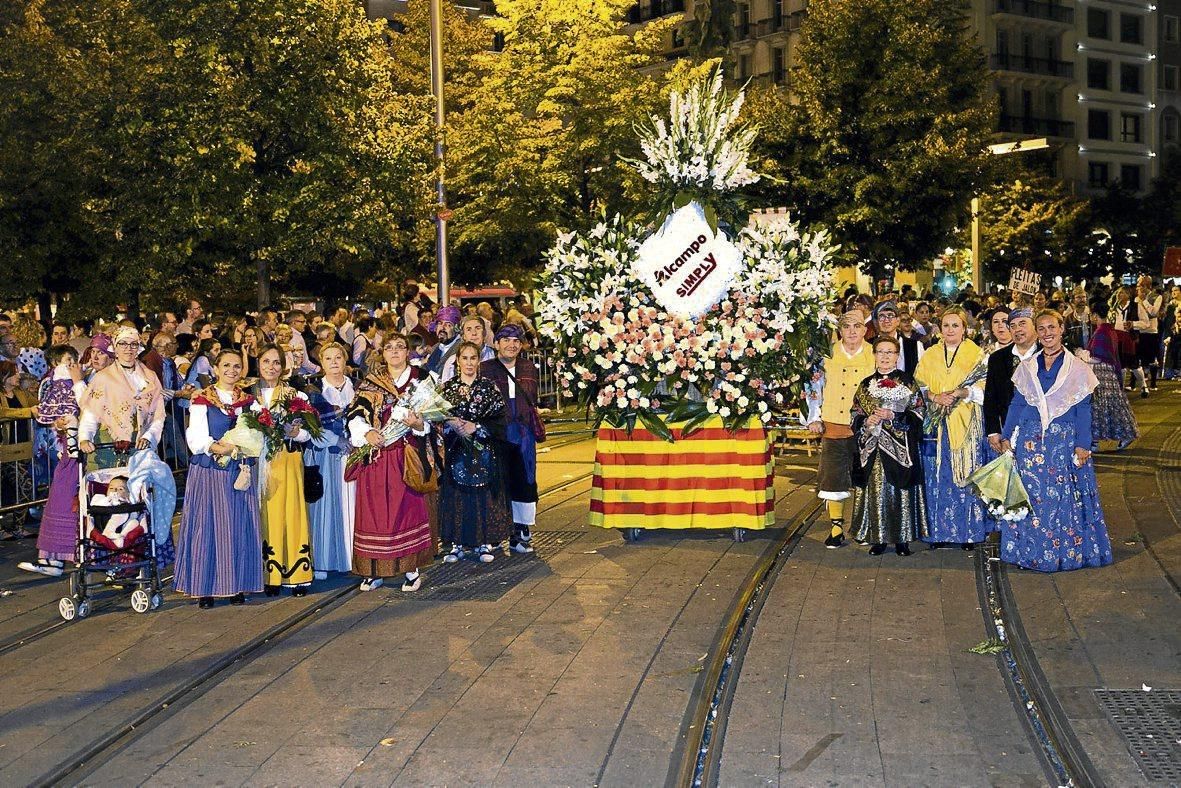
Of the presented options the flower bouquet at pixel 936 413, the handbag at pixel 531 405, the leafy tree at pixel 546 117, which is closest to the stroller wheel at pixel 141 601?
the handbag at pixel 531 405

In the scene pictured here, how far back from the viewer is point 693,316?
42.2 ft

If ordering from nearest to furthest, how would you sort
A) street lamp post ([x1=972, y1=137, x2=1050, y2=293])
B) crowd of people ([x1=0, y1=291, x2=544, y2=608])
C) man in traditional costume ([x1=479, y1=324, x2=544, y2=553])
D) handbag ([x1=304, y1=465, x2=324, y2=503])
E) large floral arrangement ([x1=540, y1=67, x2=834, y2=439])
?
crowd of people ([x1=0, y1=291, x2=544, y2=608])
handbag ([x1=304, y1=465, x2=324, y2=503])
man in traditional costume ([x1=479, y1=324, x2=544, y2=553])
large floral arrangement ([x1=540, y1=67, x2=834, y2=439])
street lamp post ([x1=972, y1=137, x2=1050, y2=293])

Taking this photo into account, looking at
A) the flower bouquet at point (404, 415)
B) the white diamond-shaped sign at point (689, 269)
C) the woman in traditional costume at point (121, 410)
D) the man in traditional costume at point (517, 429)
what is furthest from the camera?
the white diamond-shaped sign at point (689, 269)

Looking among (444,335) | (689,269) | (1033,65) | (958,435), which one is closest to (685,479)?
(689,269)

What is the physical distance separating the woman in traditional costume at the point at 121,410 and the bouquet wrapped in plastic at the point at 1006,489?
5.90 meters

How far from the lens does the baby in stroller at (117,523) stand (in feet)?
35.0

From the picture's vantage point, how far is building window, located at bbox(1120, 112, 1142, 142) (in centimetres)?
7300

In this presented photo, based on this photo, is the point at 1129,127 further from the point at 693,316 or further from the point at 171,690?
the point at 171,690

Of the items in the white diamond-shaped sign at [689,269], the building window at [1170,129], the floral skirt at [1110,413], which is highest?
the building window at [1170,129]

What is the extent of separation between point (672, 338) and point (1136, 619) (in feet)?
14.5

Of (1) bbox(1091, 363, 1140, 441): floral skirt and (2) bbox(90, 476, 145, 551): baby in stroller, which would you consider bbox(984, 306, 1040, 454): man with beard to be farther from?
(1) bbox(1091, 363, 1140, 441): floral skirt

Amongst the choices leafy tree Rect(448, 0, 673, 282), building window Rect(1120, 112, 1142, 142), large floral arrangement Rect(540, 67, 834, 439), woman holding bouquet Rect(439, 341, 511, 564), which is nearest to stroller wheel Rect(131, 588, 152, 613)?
woman holding bouquet Rect(439, 341, 511, 564)

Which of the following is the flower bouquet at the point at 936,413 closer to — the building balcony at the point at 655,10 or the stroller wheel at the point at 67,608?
the stroller wheel at the point at 67,608

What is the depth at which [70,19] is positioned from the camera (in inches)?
1149
